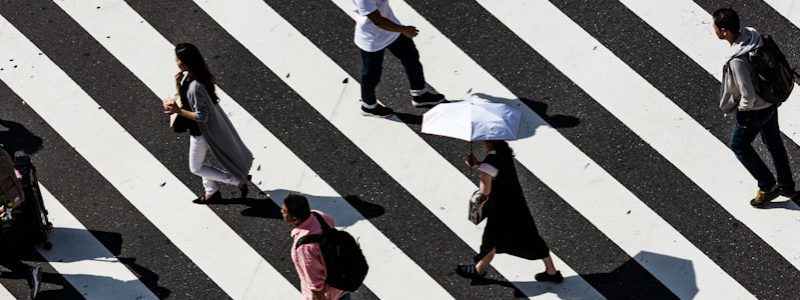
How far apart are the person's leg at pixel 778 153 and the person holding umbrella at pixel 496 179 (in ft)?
6.73

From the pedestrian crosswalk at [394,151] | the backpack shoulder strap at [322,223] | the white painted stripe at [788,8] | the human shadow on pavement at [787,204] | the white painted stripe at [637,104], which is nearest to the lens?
the backpack shoulder strap at [322,223]

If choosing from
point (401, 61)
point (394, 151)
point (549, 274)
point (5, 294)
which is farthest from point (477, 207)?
point (5, 294)

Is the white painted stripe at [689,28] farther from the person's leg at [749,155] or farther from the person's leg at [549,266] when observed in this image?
the person's leg at [549,266]

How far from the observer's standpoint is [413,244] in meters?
12.6

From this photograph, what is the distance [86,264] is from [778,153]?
18.6 feet

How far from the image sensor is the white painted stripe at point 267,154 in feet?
40.5

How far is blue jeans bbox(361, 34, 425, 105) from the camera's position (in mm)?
13180

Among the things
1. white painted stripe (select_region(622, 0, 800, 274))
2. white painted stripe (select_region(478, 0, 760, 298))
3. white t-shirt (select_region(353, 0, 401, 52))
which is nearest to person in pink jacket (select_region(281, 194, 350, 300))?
white t-shirt (select_region(353, 0, 401, 52))

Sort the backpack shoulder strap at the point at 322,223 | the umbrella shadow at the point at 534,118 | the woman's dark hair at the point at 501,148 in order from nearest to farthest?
the backpack shoulder strap at the point at 322,223
the woman's dark hair at the point at 501,148
the umbrella shadow at the point at 534,118

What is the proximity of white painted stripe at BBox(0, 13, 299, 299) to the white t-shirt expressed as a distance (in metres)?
1.93

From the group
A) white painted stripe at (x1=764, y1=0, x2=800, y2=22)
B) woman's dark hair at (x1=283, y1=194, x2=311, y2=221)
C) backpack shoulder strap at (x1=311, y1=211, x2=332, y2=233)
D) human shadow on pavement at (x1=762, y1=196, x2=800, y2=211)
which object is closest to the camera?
woman's dark hair at (x1=283, y1=194, x2=311, y2=221)

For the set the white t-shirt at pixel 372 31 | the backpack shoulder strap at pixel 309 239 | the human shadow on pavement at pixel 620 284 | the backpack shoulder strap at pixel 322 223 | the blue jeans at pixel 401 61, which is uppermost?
the white t-shirt at pixel 372 31

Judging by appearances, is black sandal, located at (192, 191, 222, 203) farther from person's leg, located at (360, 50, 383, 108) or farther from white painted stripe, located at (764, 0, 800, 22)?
white painted stripe, located at (764, 0, 800, 22)

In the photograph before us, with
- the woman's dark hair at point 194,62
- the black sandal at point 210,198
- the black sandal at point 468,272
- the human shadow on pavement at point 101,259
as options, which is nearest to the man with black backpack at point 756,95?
the black sandal at point 468,272
